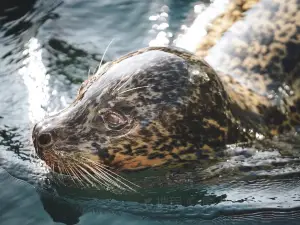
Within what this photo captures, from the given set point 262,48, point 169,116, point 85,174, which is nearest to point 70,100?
point 85,174

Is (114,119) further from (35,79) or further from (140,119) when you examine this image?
(35,79)

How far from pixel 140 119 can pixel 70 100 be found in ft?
5.37

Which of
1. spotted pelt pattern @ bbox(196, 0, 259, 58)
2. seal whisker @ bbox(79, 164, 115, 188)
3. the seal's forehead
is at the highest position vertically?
spotted pelt pattern @ bbox(196, 0, 259, 58)

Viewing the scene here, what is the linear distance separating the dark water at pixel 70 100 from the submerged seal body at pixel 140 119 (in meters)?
0.33

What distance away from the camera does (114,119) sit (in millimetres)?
5004

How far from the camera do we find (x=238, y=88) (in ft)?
18.6

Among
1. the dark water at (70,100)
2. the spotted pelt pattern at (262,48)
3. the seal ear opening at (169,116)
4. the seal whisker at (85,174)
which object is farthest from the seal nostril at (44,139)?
the spotted pelt pattern at (262,48)

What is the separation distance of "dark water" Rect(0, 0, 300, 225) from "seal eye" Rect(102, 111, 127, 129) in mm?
603

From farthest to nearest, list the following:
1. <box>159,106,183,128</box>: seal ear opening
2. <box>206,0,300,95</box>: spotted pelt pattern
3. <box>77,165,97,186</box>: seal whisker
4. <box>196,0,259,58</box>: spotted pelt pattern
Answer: <box>196,0,259,58</box>: spotted pelt pattern → <box>206,0,300,95</box>: spotted pelt pattern → <box>159,106,183,128</box>: seal ear opening → <box>77,165,97,186</box>: seal whisker

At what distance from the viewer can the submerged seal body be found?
5016 mm

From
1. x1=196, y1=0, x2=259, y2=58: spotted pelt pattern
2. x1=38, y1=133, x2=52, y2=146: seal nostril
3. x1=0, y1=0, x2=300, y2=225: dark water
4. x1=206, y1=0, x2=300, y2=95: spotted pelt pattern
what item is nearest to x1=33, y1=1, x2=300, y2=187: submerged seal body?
x1=38, y1=133, x2=52, y2=146: seal nostril

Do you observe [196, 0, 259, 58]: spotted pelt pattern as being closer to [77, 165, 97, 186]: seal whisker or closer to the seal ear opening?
the seal ear opening

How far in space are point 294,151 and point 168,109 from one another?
50.1 inches

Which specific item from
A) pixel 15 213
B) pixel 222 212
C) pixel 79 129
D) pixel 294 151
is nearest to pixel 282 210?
pixel 222 212
